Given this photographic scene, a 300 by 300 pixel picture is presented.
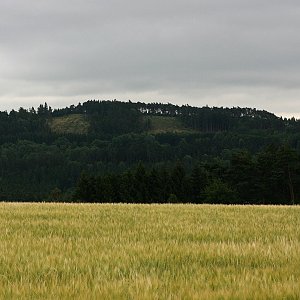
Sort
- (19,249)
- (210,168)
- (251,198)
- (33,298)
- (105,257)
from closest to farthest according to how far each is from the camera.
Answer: (33,298) → (105,257) → (19,249) → (251,198) → (210,168)

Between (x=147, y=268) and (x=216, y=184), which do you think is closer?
(x=147, y=268)

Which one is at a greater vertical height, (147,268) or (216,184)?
(147,268)

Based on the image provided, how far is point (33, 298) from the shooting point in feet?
17.3

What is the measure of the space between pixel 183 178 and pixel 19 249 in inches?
3285

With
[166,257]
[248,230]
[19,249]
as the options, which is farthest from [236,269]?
[248,230]

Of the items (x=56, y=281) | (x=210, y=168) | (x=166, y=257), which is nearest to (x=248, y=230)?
(x=166, y=257)

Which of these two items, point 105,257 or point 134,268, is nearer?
point 134,268

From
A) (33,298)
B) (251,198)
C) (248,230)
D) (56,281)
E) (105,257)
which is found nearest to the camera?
(33,298)

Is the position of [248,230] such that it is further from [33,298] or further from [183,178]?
[183,178]

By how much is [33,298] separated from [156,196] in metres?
83.4

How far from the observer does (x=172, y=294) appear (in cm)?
533

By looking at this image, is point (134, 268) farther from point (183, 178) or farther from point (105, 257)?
point (183, 178)

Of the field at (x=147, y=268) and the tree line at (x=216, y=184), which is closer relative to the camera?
the field at (x=147, y=268)

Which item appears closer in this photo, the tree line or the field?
the field
